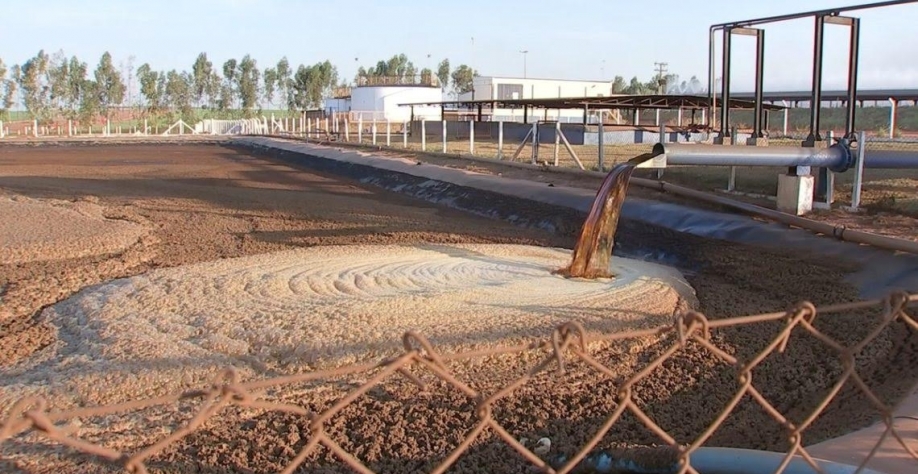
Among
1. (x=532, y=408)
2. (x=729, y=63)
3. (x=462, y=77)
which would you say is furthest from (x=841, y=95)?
(x=462, y=77)

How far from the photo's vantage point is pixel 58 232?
39.3 ft

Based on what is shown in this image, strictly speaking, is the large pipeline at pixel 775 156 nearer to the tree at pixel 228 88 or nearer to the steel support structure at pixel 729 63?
the steel support structure at pixel 729 63

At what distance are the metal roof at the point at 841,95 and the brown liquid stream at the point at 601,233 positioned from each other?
772 inches

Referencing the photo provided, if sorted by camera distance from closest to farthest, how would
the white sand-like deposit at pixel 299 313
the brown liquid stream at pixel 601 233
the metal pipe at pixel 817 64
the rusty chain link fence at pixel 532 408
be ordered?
the rusty chain link fence at pixel 532 408, the white sand-like deposit at pixel 299 313, the brown liquid stream at pixel 601 233, the metal pipe at pixel 817 64

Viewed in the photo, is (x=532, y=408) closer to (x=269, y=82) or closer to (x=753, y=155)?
(x=753, y=155)

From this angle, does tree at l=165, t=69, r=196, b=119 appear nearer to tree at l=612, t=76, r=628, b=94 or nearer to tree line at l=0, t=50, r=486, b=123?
tree line at l=0, t=50, r=486, b=123

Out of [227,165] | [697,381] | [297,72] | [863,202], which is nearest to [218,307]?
[697,381]

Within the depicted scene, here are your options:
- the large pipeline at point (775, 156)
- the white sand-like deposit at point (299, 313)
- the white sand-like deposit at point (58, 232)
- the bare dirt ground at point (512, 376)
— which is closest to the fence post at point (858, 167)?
the large pipeline at point (775, 156)

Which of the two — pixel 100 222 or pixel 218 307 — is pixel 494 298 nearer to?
pixel 218 307

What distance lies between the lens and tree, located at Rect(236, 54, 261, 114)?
285 feet

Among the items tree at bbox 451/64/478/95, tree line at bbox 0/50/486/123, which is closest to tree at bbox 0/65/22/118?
tree line at bbox 0/50/486/123

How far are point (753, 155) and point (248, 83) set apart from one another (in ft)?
272

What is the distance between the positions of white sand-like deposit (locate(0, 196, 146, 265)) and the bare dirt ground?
0.40m

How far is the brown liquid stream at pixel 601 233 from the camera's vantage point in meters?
8.90
